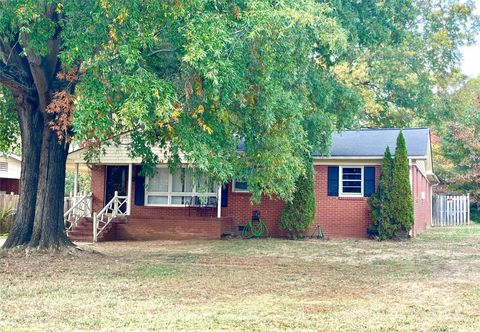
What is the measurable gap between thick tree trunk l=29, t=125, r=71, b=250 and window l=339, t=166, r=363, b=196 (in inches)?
406

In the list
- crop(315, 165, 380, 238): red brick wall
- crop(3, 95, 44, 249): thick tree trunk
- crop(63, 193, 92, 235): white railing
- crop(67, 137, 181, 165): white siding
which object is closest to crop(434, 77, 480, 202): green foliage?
crop(315, 165, 380, 238): red brick wall

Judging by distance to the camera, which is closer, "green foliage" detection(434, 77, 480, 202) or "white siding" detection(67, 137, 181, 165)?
"white siding" detection(67, 137, 181, 165)

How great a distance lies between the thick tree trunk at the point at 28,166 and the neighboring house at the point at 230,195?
6037mm

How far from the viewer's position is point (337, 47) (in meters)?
10.6

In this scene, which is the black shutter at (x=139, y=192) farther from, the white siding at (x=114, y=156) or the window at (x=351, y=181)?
the window at (x=351, y=181)

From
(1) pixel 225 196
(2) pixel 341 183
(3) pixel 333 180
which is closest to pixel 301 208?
(3) pixel 333 180

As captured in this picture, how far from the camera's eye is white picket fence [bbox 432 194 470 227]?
1212 inches

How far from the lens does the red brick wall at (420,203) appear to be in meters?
22.0

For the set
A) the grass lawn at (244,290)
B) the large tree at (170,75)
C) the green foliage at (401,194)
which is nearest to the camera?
the grass lawn at (244,290)

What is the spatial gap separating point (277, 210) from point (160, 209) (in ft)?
14.4

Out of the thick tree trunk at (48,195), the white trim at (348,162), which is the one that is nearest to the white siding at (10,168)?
the thick tree trunk at (48,195)

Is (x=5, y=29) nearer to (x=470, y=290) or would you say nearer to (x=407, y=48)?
(x=470, y=290)

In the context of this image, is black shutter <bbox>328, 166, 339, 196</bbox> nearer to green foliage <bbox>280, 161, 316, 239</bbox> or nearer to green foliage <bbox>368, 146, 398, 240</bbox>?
green foliage <bbox>280, 161, 316, 239</bbox>

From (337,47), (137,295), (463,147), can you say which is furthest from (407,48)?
(137,295)
